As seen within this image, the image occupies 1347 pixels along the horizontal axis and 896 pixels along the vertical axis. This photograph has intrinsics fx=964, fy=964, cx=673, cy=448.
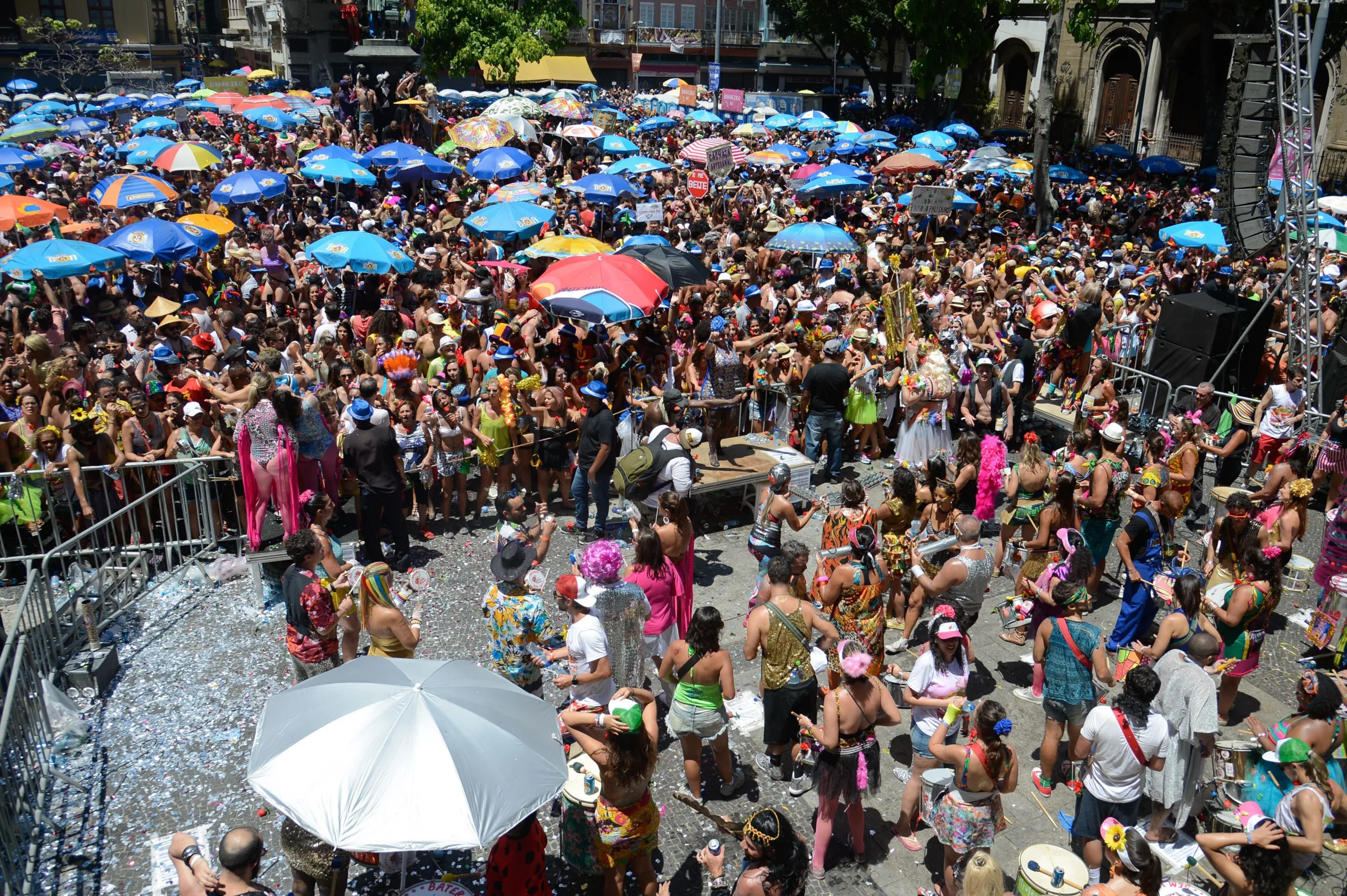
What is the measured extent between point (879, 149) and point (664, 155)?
8957 mm

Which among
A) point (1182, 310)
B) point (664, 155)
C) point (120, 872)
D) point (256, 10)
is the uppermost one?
point (256, 10)

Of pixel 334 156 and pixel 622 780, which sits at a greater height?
pixel 334 156

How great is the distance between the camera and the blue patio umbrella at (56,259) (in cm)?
1145

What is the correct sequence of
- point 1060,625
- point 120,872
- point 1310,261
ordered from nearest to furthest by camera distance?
point 120,872 → point 1060,625 → point 1310,261

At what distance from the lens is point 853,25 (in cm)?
4450

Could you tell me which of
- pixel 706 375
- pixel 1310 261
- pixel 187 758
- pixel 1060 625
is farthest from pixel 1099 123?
pixel 187 758

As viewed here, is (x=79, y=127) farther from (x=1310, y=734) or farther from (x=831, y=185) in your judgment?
(x=1310, y=734)

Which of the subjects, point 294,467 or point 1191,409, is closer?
point 294,467

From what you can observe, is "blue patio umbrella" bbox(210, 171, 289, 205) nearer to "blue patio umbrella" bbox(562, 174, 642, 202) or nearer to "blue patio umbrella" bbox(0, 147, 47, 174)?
"blue patio umbrella" bbox(0, 147, 47, 174)

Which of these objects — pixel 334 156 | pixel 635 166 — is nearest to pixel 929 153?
pixel 635 166

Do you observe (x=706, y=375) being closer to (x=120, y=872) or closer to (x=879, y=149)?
(x=120, y=872)

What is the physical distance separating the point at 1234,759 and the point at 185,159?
18342 millimetres

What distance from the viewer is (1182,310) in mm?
12961

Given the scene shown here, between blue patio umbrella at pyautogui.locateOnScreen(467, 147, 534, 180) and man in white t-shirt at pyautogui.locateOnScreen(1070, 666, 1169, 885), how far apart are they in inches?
627
